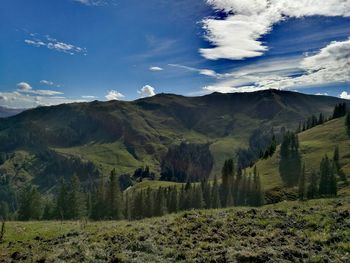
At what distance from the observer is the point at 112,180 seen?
4043 inches

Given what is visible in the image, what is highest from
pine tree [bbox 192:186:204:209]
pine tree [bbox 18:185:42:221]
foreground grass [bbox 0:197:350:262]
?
foreground grass [bbox 0:197:350:262]

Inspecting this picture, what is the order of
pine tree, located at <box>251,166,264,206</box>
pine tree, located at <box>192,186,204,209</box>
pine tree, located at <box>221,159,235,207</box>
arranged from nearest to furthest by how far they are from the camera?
1. pine tree, located at <box>192,186,204,209</box>
2. pine tree, located at <box>251,166,264,206</box>
3. pine tree, located at <box>221,159,235,207</box>

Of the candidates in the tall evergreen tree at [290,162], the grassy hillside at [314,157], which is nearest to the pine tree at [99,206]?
the grassy hillside at [314,157]

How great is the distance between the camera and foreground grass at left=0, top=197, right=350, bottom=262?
16938mm

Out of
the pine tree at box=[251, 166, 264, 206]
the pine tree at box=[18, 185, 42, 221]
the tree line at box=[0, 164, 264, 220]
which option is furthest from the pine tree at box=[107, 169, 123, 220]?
the pine tree at box=[251, 166, 264, 206]

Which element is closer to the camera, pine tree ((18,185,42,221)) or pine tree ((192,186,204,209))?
pine tree ((18,185,42,221))

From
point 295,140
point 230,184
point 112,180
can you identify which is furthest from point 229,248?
point 295,140

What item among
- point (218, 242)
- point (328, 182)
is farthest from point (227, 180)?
point (218, 242)

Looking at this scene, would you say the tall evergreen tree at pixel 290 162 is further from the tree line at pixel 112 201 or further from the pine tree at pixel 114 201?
the pine tree at pixel 114 201

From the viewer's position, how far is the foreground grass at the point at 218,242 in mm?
16938

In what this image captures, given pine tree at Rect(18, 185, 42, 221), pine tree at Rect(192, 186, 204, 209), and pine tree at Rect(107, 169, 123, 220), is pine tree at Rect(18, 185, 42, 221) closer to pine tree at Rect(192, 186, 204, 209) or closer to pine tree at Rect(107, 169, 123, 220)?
pine tree at Rect(107, 169, 123, 220)

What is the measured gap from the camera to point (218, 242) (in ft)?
66.0

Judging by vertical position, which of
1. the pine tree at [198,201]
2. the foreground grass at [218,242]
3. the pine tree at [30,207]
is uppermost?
the foreground grass at [218,242]

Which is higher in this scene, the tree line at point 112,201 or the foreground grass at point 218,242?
the foreground grass at point 218,242
